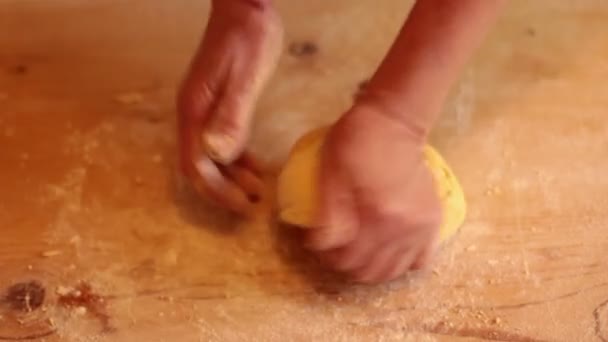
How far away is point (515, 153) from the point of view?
94cm

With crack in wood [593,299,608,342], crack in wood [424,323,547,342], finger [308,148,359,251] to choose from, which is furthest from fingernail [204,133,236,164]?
crack in wood [593,299,608,342]

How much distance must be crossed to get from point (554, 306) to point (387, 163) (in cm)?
21

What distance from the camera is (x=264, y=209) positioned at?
905 mm

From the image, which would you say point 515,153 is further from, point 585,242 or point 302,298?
point 302,298

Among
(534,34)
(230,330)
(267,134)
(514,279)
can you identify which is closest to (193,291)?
(230,330)

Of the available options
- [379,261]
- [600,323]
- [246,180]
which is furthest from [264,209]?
[600,323]

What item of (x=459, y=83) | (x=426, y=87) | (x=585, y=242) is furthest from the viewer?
(x=459, y=83)

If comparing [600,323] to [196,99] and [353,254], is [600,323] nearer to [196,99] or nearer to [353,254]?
[353,254]

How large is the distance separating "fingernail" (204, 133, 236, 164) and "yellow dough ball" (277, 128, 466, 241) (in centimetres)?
5

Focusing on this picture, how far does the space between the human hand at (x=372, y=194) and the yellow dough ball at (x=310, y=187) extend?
0.8 inches

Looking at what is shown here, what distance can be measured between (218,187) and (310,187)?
10 centimetres

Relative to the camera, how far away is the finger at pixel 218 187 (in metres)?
0.85

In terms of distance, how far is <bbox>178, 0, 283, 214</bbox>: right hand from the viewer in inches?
33.6

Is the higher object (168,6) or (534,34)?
(534,34)
